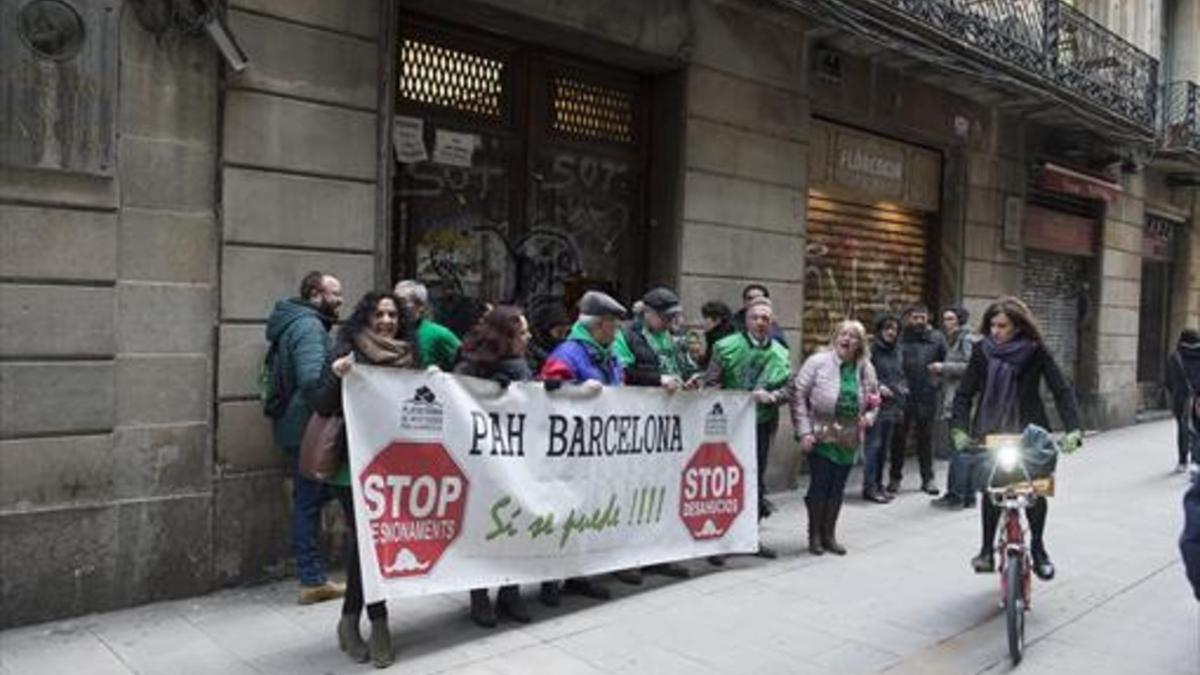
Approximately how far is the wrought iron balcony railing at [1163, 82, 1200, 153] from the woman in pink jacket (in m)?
12.8

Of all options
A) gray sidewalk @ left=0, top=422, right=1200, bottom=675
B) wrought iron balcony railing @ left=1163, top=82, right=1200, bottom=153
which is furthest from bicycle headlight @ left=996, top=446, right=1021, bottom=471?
wrought iron balcony railing @ left=1163, top=82, right=1200, bottom=153

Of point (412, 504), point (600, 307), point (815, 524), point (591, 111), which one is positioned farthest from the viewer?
point (591, 111)

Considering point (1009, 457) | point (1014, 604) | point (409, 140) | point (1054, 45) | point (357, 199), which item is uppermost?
point (1054, 45)

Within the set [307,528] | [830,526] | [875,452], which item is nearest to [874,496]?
[875,452]

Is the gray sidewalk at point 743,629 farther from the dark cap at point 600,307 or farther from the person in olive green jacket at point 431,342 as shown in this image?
the dark cap at point 600,307

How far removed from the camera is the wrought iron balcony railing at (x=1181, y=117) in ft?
57.1

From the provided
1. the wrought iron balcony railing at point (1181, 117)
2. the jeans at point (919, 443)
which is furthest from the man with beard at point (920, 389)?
the wrought iron balcony railing at point (1181, 117)

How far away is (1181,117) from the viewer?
757 inches

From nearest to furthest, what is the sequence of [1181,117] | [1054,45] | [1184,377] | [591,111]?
[591,111], [1184,377], [1054,45], [1181,117]

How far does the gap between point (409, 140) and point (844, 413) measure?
367 cm

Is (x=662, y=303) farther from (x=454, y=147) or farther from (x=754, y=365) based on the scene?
(x=454, y=147)

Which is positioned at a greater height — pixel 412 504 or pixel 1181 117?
pixel 1181 117

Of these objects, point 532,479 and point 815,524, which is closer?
point 532,479

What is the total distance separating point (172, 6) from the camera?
580cm
